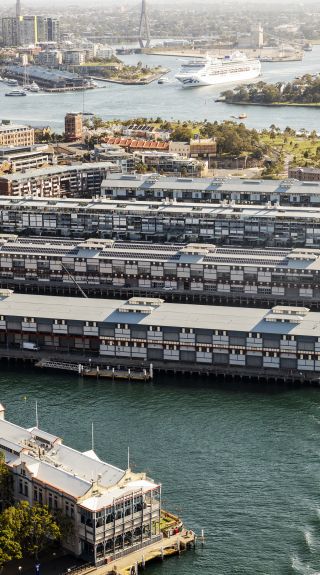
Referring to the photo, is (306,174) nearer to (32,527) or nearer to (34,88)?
(32,527)

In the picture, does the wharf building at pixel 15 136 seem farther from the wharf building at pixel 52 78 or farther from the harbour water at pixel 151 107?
the wharf building at pixel 52 78

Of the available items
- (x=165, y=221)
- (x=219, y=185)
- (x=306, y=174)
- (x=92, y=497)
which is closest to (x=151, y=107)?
(x=306, y=174)

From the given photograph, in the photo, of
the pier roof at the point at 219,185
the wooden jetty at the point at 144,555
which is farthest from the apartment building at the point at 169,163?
the wooden jetty at the point at 144,555

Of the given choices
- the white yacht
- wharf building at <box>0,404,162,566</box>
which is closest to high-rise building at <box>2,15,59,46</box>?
the white yacht

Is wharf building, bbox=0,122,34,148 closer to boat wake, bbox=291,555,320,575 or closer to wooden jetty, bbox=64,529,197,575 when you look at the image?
wooden jetty, bbox=64,529,197,575

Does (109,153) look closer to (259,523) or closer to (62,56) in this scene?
(259,523)

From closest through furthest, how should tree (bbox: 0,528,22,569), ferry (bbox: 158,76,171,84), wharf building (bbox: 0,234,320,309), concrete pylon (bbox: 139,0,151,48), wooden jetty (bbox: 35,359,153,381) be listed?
tree (bbox: 0,528,22,569) → wooden jetty (bbox: 35,359,153,381) → wharf building (bbox: 0,234,320,309) → ferry (bbox: 158,76,171,84) → concrete pylon (bbox: 139,0,151,48)
